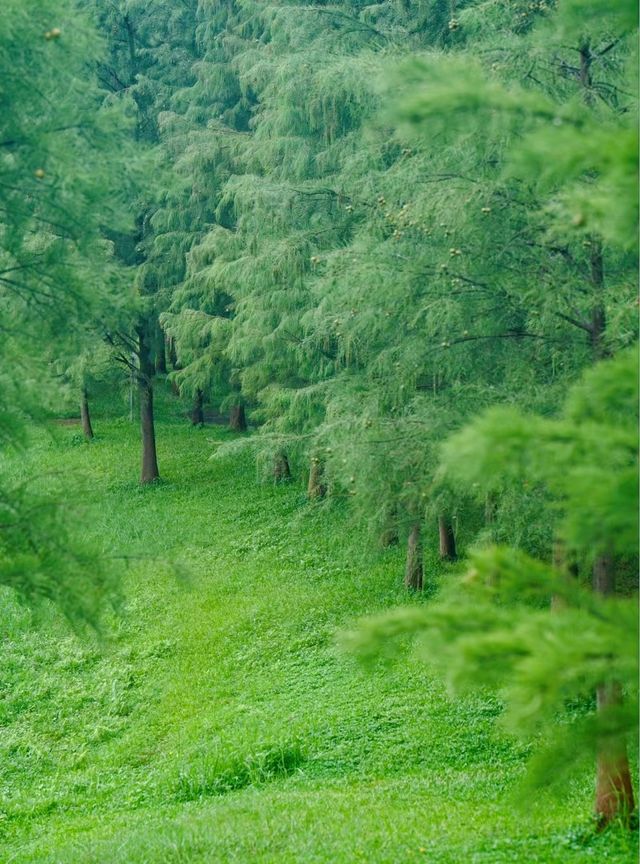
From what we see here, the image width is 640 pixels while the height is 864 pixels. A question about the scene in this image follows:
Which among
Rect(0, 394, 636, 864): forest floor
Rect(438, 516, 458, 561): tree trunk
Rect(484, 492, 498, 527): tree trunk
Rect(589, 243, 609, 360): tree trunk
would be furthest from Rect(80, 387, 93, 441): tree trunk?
Rect(589, 243, 609, 360): tree trunk

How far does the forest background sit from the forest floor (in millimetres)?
56

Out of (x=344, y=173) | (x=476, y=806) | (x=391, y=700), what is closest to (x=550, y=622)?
(x=476, y=806)

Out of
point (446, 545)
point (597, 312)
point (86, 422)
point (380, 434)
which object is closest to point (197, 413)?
point (86, 422)

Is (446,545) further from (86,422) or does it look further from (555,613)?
(86,422)

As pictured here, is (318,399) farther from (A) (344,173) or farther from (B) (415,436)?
(B) (415,436)

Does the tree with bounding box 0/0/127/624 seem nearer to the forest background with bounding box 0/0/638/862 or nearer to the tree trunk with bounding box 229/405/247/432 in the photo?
the forest background with bounding box 0/0/638/862

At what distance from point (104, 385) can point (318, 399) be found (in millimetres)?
10816

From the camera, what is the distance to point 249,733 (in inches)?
404

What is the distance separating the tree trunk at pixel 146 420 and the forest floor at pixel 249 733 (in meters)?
4.01

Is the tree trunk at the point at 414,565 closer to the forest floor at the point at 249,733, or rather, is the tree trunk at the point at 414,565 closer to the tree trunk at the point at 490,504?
the forest floor at the point at 249,733

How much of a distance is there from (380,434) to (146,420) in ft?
48.6

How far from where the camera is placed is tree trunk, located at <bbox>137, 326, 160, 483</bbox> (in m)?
23.2

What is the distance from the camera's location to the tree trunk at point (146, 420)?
2325 cm

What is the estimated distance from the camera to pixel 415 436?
29.1 feet
